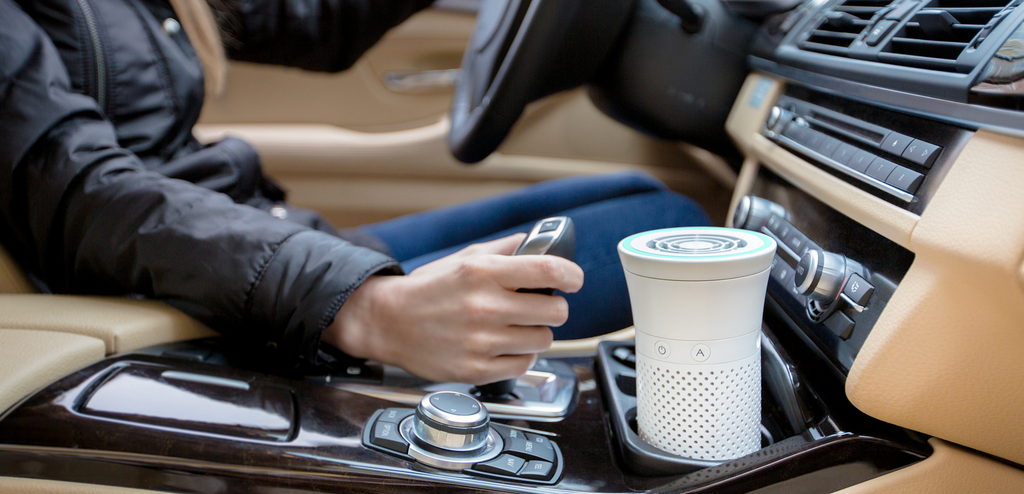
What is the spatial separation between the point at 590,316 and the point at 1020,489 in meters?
0.40

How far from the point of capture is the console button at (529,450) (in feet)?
1.56

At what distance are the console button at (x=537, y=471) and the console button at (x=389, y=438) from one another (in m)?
0.08

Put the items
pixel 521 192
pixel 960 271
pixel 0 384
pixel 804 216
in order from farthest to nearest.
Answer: pixel 521 192
pixel 804 216
pixel 0 384
pixel 960 271

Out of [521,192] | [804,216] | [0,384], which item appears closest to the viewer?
[0,384]

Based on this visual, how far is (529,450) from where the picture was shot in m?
0.48

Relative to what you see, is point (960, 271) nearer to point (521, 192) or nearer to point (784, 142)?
point (784, 142)

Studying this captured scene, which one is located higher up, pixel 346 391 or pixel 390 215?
pixel 346 391

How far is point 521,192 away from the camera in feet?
3.37

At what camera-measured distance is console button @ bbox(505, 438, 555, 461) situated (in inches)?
18.7

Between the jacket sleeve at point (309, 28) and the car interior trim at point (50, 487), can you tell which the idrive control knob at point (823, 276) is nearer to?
the car interior trim at point (50, 487)

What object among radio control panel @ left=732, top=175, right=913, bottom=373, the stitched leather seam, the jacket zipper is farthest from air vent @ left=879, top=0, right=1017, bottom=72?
the jacket zipper

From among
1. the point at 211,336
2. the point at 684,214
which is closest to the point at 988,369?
the point at 684,214

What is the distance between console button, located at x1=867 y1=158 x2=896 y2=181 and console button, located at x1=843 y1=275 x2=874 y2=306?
0.07m

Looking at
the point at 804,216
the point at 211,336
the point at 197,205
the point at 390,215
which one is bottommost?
the point at 390,215
